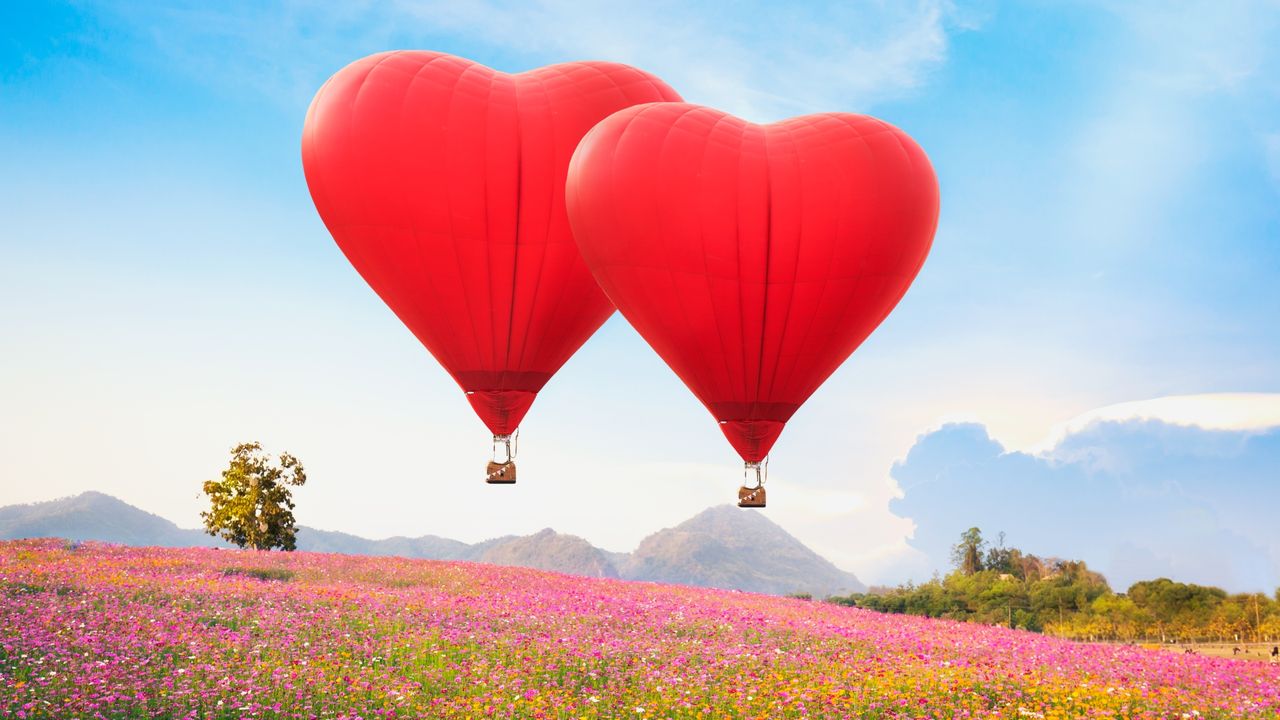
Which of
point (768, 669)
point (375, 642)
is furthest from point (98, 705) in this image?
point (768, 669)

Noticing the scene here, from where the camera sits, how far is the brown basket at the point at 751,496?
1511 cm

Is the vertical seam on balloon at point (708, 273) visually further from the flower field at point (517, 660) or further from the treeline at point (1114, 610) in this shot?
the treeline at point (1114, 610)

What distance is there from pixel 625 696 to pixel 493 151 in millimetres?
8571

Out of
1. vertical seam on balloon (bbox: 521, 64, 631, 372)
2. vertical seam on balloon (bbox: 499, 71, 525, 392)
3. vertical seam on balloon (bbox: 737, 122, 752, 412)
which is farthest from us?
vertical seam on balloon (bbox: 521, 64, 631, 372)

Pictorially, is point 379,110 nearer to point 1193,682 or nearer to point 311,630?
point 311,630

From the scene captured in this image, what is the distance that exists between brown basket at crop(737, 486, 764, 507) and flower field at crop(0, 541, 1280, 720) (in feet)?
6.68

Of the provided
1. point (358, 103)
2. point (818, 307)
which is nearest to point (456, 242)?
point (358, 103)

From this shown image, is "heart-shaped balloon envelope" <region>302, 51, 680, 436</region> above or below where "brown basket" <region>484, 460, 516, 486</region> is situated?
above

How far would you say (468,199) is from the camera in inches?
647

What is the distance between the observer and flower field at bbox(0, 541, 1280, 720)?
11.8m

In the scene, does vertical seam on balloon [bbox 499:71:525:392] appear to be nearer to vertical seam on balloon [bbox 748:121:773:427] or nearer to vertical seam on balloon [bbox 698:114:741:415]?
vertical seam on balloon [bbox 698:114:741:415]

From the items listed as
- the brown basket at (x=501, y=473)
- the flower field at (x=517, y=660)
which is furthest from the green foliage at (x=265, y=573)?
the brown basket at (x=501, y=473)

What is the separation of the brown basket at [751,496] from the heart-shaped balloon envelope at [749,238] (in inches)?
18.9

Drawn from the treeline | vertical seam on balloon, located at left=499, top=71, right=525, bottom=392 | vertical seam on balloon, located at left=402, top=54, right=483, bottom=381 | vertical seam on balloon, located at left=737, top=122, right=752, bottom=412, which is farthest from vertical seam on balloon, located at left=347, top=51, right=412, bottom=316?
the treeline
